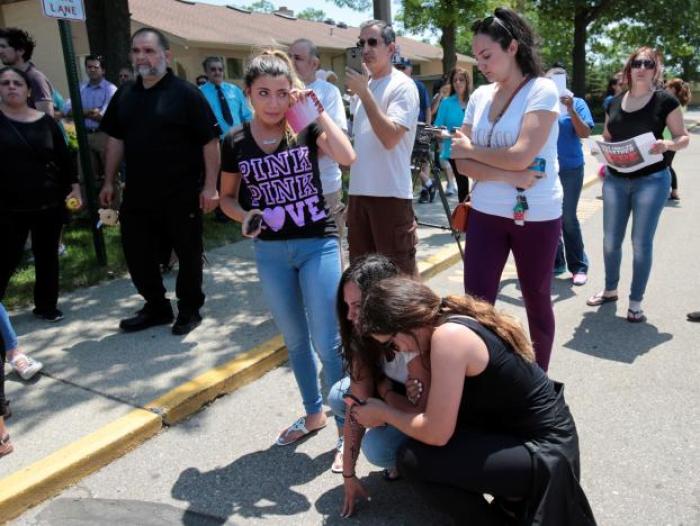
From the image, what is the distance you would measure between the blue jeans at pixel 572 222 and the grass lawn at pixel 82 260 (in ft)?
11.2

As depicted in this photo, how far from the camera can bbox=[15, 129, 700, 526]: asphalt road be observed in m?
2.57

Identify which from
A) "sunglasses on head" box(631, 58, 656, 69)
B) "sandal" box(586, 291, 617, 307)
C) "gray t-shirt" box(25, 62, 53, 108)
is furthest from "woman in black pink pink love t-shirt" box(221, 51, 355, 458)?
"gray t-shirt" box(25, 62, 53, 108)

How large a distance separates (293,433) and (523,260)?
4.59ft

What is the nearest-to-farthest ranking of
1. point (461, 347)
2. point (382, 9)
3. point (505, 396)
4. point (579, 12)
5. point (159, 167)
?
point (461, 347) < point (505, 396) < point (159, 167) < point (382, 9) < point (579, 12)

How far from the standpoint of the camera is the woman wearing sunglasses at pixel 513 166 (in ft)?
9.21

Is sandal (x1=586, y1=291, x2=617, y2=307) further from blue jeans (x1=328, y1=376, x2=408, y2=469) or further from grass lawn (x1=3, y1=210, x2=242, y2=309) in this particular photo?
grass lawn (x1=3, y1=210, x2=242, y2=309)

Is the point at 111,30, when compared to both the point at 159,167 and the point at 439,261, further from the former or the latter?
the point at 439,261

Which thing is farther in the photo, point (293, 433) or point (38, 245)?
point (38, 245)

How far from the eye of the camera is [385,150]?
3.42 metres

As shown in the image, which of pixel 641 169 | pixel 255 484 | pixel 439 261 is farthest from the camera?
pixel 439 261

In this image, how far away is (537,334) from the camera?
317 cm

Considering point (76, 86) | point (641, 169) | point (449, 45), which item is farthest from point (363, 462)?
point (449, 45)

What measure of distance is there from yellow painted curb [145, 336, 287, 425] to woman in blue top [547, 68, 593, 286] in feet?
8.79

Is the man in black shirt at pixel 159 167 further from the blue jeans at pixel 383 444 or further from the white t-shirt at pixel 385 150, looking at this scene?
the blue jeans at pixel 383 444
